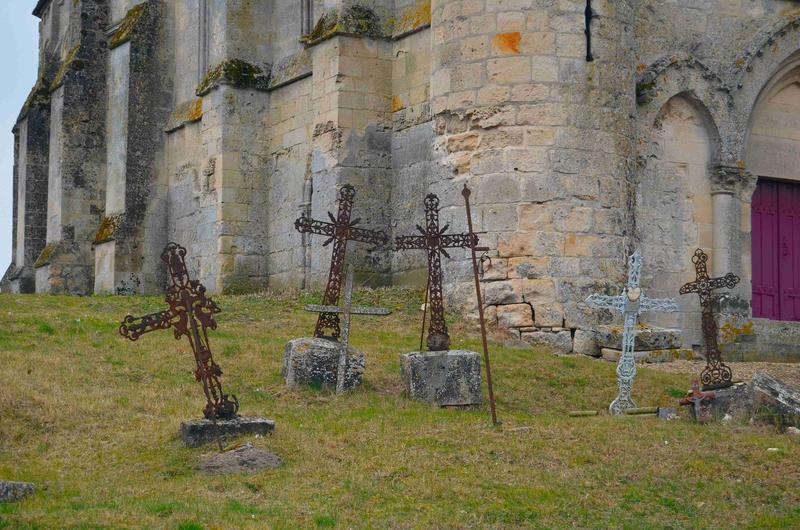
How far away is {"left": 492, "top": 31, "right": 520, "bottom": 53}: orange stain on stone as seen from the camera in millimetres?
17984

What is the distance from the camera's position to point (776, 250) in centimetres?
2139

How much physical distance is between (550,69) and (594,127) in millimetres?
907

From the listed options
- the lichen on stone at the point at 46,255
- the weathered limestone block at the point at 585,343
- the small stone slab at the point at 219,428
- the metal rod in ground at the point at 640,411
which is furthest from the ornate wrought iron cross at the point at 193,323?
the lichen on stone at the point at 46,255

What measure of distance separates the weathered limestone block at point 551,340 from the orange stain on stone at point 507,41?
3.50 meters

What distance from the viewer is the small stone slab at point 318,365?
14.0 m

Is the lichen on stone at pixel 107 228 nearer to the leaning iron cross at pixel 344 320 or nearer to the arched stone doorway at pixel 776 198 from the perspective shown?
the arched stone doorway at pixel 776 198

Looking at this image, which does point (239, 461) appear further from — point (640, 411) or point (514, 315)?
point (514, 315)

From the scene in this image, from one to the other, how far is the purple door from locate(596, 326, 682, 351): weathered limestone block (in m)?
3.66

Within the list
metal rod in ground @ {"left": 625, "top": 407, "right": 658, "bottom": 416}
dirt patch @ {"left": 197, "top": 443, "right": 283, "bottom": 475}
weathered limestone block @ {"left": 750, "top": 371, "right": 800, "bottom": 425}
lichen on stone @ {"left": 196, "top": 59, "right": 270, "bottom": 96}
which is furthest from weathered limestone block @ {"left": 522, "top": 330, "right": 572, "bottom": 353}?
lichen on stone @ {"left": 196, "top": 59, "right": 270, "bottom": 96}

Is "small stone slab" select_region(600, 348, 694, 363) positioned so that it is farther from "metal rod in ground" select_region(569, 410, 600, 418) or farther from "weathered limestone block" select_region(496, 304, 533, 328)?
"metal rod in ground" select_region(569, 410, 600, 418)

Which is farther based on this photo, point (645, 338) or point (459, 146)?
point (459, 146)

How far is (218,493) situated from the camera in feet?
34.8

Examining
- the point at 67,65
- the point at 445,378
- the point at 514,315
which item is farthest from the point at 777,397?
the point at 67,65

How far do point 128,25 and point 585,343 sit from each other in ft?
42.4
